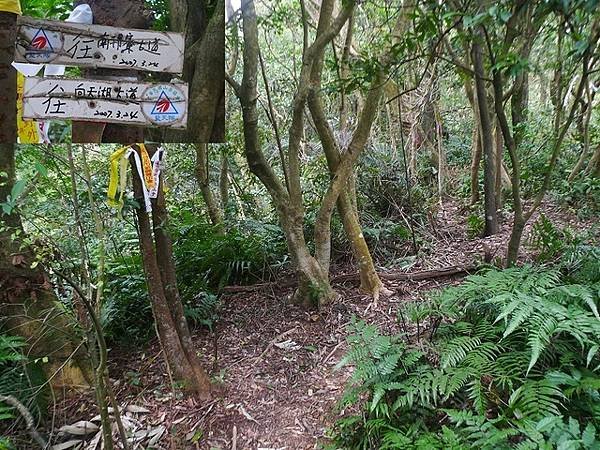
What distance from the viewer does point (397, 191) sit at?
5.73 meters

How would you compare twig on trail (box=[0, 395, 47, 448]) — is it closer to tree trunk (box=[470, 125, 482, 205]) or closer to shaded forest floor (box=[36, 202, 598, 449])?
shaded forest floor (box=[36, 202, 598, 449])

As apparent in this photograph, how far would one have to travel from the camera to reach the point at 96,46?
2033 millimetres

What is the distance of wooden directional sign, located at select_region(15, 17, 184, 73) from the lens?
1961 millimetres

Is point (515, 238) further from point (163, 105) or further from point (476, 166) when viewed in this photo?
point (476, 166)

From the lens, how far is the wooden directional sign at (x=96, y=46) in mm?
1961

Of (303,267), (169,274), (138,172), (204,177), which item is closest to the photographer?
(138,172)

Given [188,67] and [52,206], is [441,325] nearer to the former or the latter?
[188,67]

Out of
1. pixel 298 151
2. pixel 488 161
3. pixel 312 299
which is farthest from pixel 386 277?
pixel 488 161

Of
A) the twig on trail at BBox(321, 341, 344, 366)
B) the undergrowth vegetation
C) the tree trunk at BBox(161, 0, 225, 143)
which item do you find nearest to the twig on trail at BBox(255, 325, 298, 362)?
the twig on trail at BBox(321, 341, 344, 366)

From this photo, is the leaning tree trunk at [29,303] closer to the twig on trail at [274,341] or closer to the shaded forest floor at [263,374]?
the shaded forest floor at [263,374]

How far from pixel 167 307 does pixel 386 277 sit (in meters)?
2.53

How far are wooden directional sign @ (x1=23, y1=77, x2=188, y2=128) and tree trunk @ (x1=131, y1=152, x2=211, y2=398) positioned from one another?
363 millimetres

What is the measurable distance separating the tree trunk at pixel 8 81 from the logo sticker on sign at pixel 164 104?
798mm

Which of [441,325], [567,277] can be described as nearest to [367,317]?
[441,325]
